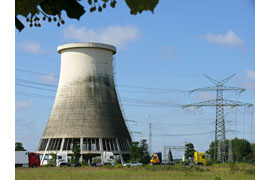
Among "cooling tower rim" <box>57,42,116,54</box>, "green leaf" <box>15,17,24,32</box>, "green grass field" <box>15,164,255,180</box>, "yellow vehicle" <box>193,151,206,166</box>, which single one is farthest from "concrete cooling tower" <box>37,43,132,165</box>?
"green leaf" <box>15,17,24,32</box>

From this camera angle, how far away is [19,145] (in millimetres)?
46906

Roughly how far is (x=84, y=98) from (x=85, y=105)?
684 millimetres

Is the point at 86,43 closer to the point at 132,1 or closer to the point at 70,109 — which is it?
the point at 70,109

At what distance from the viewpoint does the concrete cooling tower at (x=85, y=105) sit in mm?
38250

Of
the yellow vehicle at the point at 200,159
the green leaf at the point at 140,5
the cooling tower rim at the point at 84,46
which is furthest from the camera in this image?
the cooling tower rim at the point at 84,46

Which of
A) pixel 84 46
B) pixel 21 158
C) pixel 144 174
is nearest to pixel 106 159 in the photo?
pixel 21 158

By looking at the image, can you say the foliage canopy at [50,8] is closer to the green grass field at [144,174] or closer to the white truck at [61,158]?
the green grass field at [144,174]

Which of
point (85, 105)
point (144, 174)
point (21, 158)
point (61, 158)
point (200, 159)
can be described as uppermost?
point (85, 105)

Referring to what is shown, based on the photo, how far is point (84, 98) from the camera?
38250 millimetres

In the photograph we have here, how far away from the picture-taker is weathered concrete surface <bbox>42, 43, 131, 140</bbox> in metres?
38.2

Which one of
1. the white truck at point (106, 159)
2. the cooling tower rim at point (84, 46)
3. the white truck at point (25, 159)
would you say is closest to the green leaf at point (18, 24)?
the white truck at point (25, 159)

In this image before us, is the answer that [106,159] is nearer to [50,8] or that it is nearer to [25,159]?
[25,159]

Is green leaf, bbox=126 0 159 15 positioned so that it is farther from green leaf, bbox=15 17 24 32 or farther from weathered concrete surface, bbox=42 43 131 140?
weathered concrete surface, bbox=42 43 131 140
